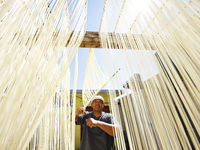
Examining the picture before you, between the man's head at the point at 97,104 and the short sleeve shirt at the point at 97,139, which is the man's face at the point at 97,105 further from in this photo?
the short sleeve shirt at the point at 97,139

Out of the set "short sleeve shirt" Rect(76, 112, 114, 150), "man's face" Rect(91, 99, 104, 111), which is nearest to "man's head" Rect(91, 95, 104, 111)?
"man's face" Rect(91, 99, 104, 111)

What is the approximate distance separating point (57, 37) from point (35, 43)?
0.54ft

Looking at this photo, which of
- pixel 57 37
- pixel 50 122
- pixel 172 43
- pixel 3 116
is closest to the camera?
pixel 3 116

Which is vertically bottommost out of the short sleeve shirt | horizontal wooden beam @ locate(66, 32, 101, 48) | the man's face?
the short sleeve shirt

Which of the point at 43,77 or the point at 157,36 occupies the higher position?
the point at 157,36

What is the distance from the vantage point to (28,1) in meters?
0.50

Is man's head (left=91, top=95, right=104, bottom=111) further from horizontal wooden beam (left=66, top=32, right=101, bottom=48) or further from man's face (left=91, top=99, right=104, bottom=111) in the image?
horizontal wooden beam (left=66, top=32, right=101, bottom=48)

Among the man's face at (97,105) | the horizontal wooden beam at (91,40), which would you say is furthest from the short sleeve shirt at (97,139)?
the horizontal wooden beam at (91,40)

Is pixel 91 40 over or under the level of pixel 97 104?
over

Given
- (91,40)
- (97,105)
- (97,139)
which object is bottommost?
(97,139)

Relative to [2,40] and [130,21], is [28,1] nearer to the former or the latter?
[2,40]

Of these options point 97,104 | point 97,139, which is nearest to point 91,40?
point 97,104

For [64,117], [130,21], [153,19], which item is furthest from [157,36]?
[64,117]

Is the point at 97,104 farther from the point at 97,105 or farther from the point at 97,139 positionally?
the point at 97,139
